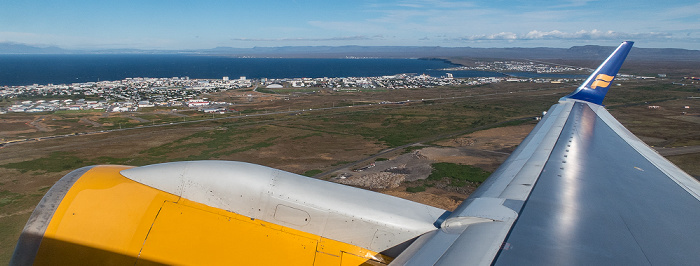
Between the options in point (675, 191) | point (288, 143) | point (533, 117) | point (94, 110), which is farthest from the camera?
point (94, 110)

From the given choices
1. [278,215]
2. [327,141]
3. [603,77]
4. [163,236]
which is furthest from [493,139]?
[163,236]

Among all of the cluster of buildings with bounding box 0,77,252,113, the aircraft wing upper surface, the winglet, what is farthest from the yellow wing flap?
the cluster of buildings with bounding box 0,77,252,113

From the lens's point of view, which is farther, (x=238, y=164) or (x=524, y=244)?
(x=238, y=164)

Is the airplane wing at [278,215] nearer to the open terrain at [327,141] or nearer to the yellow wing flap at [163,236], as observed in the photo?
the yellow wing flap at [163,236]

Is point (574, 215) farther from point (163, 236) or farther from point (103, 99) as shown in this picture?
point (103, 99)

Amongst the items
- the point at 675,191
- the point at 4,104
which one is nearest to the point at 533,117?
the point at 675,191

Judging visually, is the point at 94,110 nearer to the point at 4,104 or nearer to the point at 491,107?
the point at 4,104

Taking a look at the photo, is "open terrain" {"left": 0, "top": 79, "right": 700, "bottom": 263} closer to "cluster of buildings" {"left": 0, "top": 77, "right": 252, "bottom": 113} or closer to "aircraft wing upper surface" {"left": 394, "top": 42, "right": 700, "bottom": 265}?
"cluster of buildings" {"left": 0, "top": 77, "right": 252, "bottom": 113}
